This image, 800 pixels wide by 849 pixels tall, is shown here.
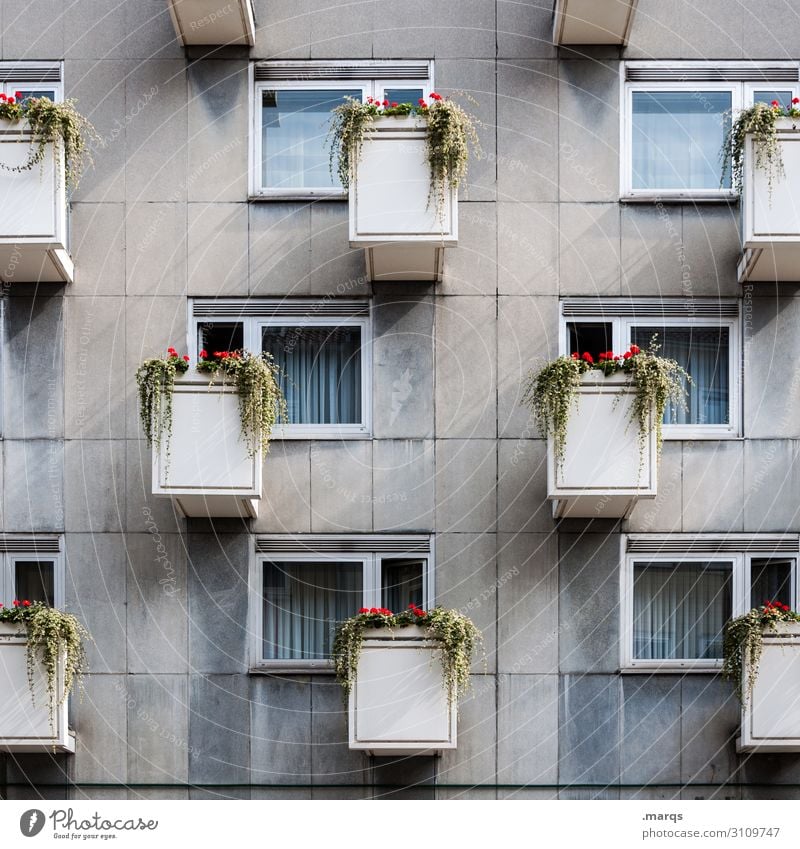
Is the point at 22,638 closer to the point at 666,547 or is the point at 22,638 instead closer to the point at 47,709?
the point at 47,709

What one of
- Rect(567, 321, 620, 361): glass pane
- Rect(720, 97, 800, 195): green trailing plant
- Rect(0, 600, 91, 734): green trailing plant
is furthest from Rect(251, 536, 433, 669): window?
Rect(720, 97, 800, 195): green trailing plant

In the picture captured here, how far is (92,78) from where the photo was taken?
1488cm

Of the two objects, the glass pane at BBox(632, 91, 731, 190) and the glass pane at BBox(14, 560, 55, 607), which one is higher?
the glass pane at BBox(632, 91, 731, 190)

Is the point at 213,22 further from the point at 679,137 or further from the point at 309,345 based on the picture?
the point at 679,137

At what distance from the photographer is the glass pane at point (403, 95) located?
14938 millimetres

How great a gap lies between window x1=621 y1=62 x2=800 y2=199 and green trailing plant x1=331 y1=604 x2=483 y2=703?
545 cm

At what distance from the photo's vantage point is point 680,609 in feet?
47.3

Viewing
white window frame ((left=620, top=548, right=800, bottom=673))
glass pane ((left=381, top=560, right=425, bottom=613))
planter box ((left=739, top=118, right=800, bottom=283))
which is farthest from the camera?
glass pane ((left=381, top=560, right=425, bottom=613))

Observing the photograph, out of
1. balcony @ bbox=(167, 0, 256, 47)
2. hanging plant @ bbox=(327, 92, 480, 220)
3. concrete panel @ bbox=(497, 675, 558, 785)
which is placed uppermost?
balcony @ bbox=(167, 0, 256, 47)

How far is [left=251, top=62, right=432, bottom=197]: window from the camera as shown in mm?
14945

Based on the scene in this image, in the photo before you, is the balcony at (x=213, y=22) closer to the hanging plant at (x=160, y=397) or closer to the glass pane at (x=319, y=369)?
the glass pane at (x=319, y=369)

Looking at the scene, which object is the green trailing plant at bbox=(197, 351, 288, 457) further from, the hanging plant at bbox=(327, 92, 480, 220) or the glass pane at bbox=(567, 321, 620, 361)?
the glass pane at bbox=(567, 321, 620, 361)

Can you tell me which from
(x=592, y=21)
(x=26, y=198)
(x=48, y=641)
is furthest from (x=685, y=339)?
(x=48, y=641)
